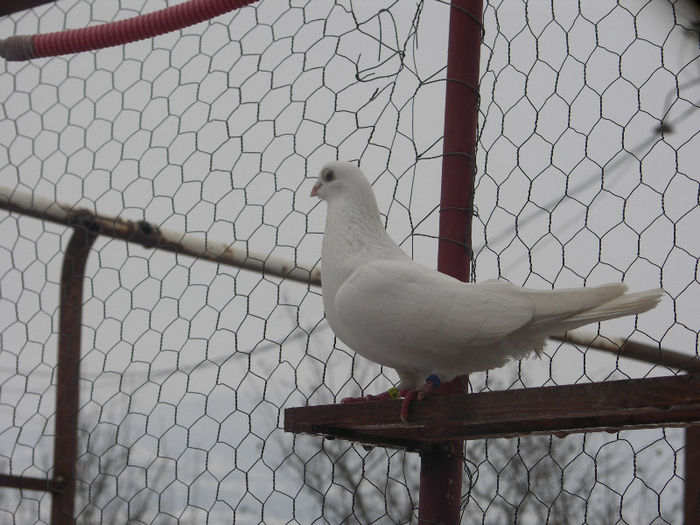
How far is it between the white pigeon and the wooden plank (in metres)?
0.07

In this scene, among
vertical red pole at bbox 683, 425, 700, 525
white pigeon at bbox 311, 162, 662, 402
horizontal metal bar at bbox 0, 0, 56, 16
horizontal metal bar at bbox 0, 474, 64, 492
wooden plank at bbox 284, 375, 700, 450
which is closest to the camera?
wooden plank at bbox 284, 375, 700, 450

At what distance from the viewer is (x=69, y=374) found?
1.60 m

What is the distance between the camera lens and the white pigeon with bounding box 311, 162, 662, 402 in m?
0.88

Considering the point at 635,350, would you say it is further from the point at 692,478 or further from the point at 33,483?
the point at 33,483

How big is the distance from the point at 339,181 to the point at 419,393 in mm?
361

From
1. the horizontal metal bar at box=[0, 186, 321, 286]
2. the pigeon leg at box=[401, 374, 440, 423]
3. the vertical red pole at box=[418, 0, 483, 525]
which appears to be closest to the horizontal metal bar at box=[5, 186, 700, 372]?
the horizontal metal bar at box=[0, 186, 321, 286]

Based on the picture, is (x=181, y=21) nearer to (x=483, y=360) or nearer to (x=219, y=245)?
(x=219, y=245)

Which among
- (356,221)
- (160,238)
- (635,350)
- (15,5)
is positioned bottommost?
(635,350)

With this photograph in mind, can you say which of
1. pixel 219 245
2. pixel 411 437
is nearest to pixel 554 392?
pixel 411 437

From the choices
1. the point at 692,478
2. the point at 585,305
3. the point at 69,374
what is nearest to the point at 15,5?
the point at 69,374

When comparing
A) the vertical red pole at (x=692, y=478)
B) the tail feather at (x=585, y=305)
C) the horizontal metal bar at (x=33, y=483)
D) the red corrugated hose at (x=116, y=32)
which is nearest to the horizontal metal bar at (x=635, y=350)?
the vertical red pole at (x=692, y=478)

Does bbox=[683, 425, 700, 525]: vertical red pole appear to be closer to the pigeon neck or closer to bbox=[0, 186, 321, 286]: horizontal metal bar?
the pigeon neck

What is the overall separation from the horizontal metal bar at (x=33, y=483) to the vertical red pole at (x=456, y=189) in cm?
78

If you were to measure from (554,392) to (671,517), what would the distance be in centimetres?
145
